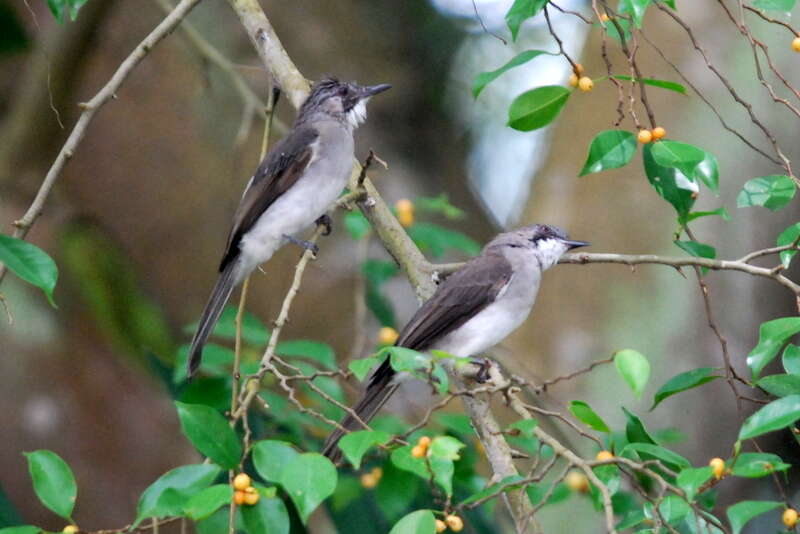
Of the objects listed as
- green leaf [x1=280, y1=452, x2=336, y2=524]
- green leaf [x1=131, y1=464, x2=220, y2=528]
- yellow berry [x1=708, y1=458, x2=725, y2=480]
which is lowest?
green leaf [x1=131, y1=464, x2=220, y2=528]

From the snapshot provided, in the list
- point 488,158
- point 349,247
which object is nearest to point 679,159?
point 349,247

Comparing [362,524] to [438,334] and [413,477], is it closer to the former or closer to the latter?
[413,477]

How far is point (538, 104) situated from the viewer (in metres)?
2.58

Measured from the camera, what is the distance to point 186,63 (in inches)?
206

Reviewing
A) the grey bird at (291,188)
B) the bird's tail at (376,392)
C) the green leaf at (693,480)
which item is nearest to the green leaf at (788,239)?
the green leaf at (693,480)

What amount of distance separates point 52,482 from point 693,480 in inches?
46.0

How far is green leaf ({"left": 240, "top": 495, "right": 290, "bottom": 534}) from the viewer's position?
7.12 feet

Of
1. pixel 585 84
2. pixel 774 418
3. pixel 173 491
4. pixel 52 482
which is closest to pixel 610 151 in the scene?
pixel 585 84

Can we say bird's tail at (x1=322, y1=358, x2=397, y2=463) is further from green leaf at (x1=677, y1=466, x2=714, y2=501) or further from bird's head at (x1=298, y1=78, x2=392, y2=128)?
green leaf at (x1=677, y1=466, x2=714, y2=501)

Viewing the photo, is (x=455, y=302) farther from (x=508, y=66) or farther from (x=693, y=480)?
(x=693, y=480)

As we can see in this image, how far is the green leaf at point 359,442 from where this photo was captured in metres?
1.95

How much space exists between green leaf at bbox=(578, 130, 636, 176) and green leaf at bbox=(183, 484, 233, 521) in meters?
1.08

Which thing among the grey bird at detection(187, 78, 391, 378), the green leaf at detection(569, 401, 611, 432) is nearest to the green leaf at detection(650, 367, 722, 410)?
the green leaf at detection(569, 401, 611, 432)

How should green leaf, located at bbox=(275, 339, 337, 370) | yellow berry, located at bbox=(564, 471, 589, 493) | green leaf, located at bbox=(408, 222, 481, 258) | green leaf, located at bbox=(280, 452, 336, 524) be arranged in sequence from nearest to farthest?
green leaf, located at bbox=(280, 452, 336, 524) → green leaf, located at bbox=(275, 339, 337, 370) → yellow berry, located at bbox=(564, 471, 589, 493) → green leaf, located at bbox=(408, 222, 481, 258)
